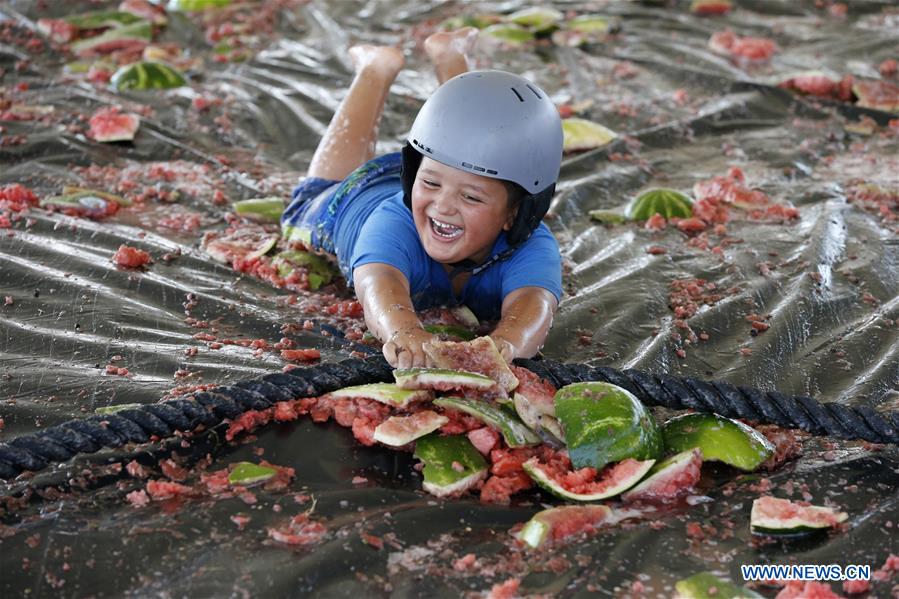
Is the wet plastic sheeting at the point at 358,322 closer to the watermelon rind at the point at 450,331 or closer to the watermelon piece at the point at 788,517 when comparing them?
the watermelon piece at the point at 788,517

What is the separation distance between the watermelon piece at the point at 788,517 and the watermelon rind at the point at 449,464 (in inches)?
23.0

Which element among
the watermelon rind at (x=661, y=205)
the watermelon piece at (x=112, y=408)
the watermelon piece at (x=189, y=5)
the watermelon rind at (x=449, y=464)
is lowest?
the watermelon rind at (x=661, y=205)

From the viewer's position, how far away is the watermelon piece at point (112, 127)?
13.8 feet

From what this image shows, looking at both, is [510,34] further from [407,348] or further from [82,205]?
[407,348]

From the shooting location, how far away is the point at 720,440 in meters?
2.32

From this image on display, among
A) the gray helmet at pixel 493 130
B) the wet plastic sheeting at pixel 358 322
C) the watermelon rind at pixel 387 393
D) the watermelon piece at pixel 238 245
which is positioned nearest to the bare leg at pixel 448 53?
the wet plastic sheeting at pixel 358 322

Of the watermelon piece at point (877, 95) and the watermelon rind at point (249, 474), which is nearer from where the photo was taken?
the watermelon rind at point (249, 474)

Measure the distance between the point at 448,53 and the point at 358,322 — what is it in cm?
131

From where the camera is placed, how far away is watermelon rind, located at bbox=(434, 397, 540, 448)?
2262 millimetres

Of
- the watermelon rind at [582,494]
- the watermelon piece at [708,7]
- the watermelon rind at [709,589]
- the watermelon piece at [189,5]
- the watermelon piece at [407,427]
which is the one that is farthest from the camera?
the watermelon piece at [708,7]

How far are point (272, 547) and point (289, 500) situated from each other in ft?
0.54

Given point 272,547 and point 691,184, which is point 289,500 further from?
point 691,184

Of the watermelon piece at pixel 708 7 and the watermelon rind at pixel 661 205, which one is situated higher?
the watermelon piece at pixel 708 7

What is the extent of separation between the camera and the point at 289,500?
2117mm
